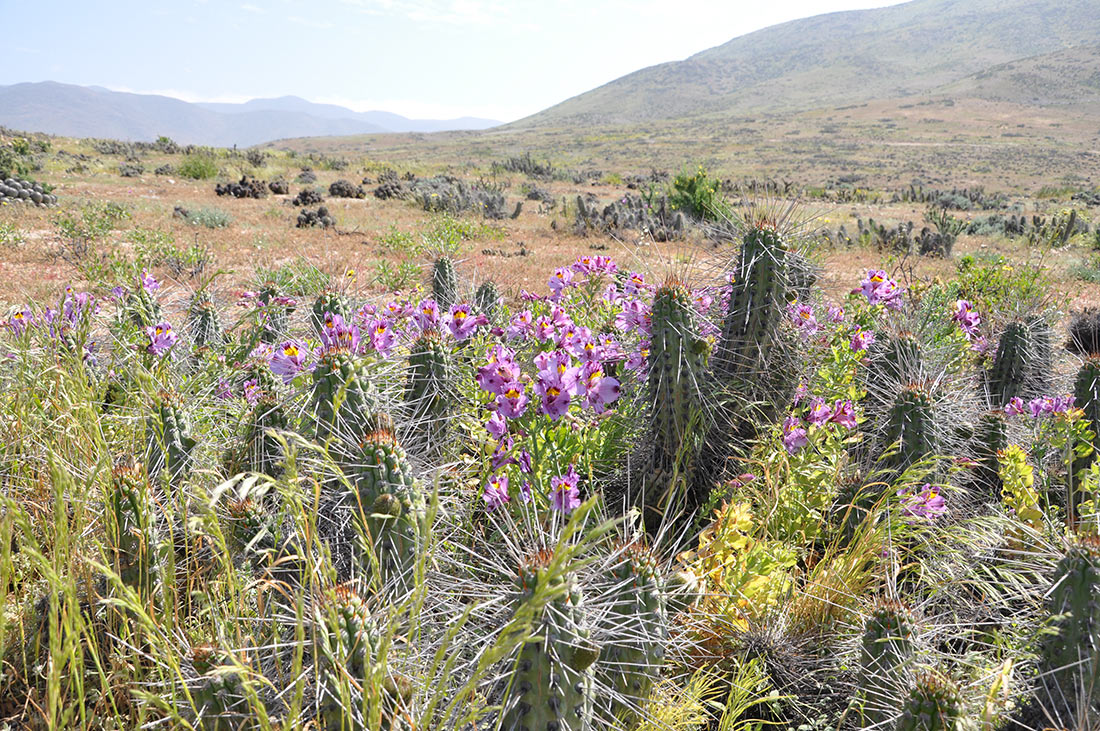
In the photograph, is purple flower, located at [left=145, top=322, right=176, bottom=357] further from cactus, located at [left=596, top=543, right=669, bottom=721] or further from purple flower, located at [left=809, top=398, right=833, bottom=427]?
purple flower, located at [left=809, top=398, right=833, bottom=427]

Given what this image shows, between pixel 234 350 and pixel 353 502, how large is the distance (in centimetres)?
226

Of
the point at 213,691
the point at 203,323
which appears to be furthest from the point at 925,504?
the point at 203,323

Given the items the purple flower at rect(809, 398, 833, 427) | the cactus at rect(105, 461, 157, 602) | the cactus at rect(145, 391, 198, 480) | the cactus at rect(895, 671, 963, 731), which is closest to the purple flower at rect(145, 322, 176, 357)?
the cactus at rect(145, 391, 198, 480)

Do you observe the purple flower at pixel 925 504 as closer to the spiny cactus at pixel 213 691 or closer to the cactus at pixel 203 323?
the spiny cactus at pixel 213 691

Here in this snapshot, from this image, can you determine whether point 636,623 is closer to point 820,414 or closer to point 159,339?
point 820,414

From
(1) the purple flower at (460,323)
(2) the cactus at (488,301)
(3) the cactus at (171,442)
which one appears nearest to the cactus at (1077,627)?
(1) the purple flower at (460,323)

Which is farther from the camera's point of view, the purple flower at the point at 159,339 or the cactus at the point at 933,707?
the purple flower at the point at 159,339

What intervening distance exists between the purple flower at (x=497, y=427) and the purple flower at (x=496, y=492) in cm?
17

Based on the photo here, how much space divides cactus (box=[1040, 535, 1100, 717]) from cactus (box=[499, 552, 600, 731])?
52.2 inches

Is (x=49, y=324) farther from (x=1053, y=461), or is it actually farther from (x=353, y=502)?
(x=1053, y=461)

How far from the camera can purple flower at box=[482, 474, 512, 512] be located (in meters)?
2.47

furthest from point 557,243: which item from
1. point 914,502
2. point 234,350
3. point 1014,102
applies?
point 1014,102

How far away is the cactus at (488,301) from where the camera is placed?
466 cm

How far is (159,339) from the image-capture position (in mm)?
3475
